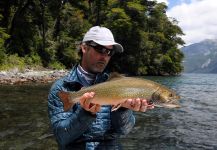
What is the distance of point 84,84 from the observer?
4.19 metres

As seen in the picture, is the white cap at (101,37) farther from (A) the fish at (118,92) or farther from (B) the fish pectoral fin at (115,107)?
(B) the fish pectoral fin at (115,107)

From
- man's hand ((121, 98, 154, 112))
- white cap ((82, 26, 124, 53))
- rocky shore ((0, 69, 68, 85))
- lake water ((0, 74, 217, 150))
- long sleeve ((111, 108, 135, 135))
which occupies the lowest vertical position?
lake water ((0, 74, 217, 150))

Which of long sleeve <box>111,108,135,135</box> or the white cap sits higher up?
the white cap

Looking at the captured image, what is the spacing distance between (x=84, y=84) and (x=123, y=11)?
6040 cm

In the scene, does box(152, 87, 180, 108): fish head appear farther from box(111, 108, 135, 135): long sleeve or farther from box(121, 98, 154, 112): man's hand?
box(111, 108, 135, 135): long sleeve

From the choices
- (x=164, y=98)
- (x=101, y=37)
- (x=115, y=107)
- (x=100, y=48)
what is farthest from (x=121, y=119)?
(x=101, y=37)

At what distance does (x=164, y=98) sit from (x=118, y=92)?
498mm

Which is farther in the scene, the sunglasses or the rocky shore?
the rocky shore

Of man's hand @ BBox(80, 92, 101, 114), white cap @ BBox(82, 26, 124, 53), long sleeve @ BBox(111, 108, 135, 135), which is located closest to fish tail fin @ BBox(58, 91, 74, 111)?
man's hand @ BBox(80, 92, 101, 114)

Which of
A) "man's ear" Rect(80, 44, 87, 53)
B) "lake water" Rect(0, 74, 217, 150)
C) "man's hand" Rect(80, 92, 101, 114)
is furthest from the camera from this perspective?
"lake water" Rect(0, 74, 217, 150)

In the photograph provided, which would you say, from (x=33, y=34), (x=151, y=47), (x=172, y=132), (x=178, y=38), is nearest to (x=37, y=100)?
(x=172, y=132)

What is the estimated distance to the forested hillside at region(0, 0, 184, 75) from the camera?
156ft

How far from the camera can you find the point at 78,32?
57.6 metres

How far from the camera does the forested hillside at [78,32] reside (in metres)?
47.5
